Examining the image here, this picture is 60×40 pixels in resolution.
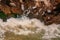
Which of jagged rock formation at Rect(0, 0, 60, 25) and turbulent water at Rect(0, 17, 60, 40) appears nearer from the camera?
turbulent water at Rect(0, 17, 60, 40)

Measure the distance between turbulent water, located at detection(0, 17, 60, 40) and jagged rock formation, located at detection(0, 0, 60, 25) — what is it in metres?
0.10

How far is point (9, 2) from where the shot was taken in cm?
428

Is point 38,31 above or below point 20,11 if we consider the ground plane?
below

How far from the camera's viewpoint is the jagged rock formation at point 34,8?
13.6 feet

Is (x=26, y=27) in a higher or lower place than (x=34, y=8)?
lower

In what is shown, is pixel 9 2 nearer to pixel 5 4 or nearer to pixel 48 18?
pixel 5 4

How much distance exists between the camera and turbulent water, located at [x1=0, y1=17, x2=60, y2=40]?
3.88 metres

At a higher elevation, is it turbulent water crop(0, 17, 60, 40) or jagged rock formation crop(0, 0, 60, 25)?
jagged rock formation crop(0, 0, 60, 25)

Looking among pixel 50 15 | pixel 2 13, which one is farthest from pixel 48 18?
pixel 2 13

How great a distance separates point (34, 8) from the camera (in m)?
4.20

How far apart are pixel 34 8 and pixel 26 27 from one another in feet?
1.30

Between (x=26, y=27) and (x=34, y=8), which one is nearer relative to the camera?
(x=26, y=27)

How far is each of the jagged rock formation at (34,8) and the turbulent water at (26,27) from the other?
104 millimetres

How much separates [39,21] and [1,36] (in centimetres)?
68
